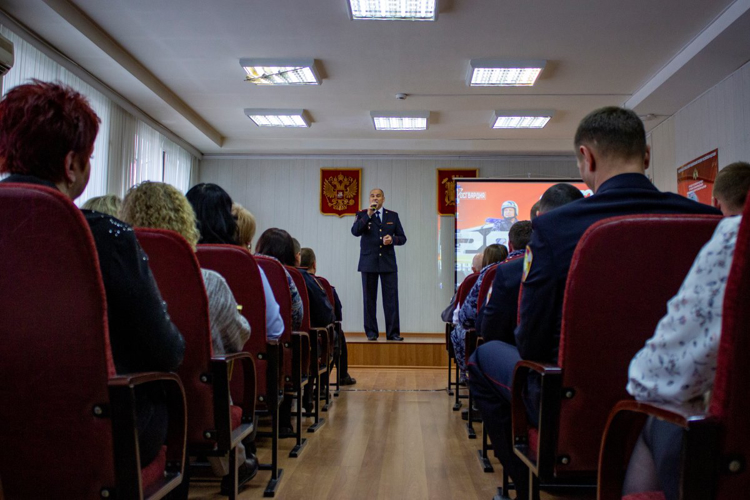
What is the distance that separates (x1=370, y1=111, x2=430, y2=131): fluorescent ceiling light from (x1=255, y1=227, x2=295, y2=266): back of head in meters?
3.32

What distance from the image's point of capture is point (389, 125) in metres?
6.68

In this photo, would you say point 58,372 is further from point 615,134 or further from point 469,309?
point 469,309

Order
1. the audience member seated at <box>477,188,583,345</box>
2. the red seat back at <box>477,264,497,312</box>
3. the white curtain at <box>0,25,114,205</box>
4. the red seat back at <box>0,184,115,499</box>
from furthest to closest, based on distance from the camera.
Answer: the white curtain at <box>0,25,114,205</box> < the red seat back at <box>477,264,497,312</box> < the audience member seated at <box>477,188,583,345</box> < the red seat back at <box>0,184,115,499</box>

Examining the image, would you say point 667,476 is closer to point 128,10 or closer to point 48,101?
point 48,101

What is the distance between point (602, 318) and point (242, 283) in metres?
1.16

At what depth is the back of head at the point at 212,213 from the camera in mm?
2049

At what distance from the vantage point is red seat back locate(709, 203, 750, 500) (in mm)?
639

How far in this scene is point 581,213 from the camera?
4.09 feet

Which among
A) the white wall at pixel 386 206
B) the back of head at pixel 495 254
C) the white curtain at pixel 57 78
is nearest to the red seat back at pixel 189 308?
the white curtain at pixel 57 78

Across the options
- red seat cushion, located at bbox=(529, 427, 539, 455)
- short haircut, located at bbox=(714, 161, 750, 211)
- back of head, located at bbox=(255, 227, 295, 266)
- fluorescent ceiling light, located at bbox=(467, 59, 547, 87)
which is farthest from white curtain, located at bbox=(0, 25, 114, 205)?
fluorescent ceiling light, located at bbox=(467, 59, 547, 87)

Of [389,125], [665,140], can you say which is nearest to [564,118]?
[665,140]

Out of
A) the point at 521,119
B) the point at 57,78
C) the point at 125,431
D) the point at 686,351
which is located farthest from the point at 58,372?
the point at 521,119

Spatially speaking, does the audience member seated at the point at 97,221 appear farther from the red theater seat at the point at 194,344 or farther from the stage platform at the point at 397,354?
the stage platform at the point at 397,354

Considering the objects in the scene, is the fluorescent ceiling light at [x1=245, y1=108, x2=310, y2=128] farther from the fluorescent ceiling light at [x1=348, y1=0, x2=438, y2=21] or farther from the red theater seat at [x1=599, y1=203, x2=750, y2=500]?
the red theater seat at [x1=599, y1=203, x2=750, y2=500]
